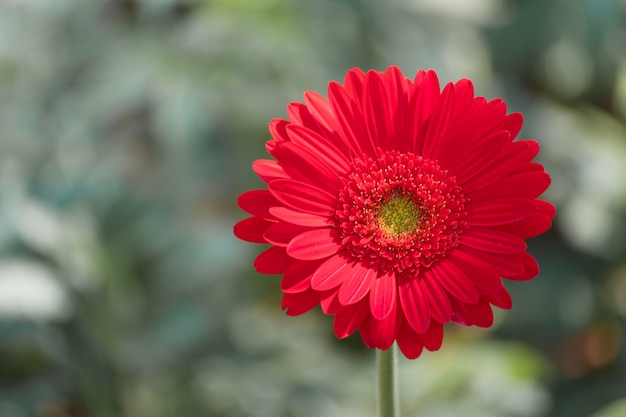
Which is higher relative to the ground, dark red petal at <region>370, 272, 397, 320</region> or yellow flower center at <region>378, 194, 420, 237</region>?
yellow flower center at <region>378, 194, 420, 237</region>

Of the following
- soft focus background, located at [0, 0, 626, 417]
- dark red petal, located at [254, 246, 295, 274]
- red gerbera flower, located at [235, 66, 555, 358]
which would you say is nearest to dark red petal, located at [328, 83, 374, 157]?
red gerbera flower, located at [235, 66, 555, 358]

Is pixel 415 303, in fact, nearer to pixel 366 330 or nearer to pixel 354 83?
pixel 366 330

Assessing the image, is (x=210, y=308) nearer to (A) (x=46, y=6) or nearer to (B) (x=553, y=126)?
(A) (x=46, y=6)

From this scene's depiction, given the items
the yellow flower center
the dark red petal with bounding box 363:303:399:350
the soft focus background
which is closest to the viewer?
the dark red petal with bounding box 363:303:399:350

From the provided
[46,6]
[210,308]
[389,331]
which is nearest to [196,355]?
[210,308]

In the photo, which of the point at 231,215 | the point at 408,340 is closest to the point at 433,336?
the point at 408,340

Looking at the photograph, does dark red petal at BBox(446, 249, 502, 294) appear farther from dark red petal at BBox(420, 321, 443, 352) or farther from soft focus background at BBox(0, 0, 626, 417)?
soft focus background at BBox(0, 0, 626, 417)
